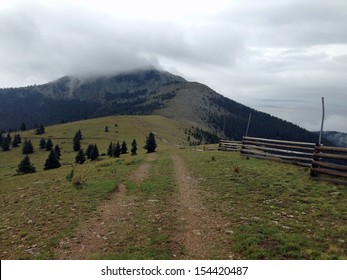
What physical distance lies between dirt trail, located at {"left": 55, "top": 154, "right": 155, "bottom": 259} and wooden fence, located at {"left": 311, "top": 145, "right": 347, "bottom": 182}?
11.3 m

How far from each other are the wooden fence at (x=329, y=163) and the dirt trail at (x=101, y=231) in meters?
11.3

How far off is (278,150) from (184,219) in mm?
15400

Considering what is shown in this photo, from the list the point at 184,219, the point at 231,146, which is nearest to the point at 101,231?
the point at 184,219

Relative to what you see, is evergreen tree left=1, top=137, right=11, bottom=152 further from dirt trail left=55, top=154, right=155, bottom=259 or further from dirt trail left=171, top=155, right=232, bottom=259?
dirt trail left=171, top=155, right=232, bottom=259

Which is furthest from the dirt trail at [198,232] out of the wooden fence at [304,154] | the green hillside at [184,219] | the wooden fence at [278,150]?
the wooden fence at [278,150]

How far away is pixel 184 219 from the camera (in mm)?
13219

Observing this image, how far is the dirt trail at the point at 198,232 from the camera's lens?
985 centimetres

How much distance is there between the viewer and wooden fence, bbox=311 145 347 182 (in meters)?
17.8

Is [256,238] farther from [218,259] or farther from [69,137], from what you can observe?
[69,137]

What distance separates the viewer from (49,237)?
39.4ft

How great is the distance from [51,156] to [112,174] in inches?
2464

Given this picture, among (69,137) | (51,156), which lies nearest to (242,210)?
(51,156)

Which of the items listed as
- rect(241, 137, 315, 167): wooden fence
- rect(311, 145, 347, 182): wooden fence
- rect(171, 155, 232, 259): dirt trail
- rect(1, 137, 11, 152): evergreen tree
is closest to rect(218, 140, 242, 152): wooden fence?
rect(241, 137, 315, 167): wooden fence

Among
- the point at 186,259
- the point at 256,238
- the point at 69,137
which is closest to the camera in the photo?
the point at 186,259
